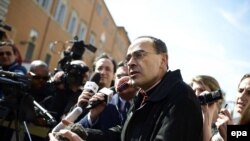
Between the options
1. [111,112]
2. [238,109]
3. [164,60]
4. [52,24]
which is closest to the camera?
[164,60]

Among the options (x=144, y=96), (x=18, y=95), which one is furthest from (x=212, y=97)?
(x=18, y=95)

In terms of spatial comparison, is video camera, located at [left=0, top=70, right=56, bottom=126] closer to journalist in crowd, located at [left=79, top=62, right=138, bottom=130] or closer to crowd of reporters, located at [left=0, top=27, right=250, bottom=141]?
crowd of reporters, located at [left=0, top=27, right=250, bottom=141]

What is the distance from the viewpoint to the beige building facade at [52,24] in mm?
16734

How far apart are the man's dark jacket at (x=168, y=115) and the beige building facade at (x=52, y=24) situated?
7.48 m

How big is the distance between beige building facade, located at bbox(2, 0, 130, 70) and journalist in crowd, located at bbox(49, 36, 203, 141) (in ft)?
23.7

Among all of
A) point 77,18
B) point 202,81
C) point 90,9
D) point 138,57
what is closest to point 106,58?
point 202,81

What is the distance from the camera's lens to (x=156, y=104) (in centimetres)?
228

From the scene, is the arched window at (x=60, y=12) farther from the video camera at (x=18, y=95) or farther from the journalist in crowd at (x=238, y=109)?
the journalist in crowd at (x=238, y=109)

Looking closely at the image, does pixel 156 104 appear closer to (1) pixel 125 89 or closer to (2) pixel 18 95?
(1) pixel 125 89

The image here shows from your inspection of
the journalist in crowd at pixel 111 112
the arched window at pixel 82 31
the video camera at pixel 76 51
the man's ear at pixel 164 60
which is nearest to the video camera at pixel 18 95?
the journalist in crowd at pixel 111 112

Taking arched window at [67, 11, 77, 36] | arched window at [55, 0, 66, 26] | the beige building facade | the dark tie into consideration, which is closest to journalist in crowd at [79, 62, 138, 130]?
the dark tie

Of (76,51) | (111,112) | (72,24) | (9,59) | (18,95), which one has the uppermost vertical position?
(72,24)

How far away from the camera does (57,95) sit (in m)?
4.29

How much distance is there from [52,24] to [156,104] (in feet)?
63.2
